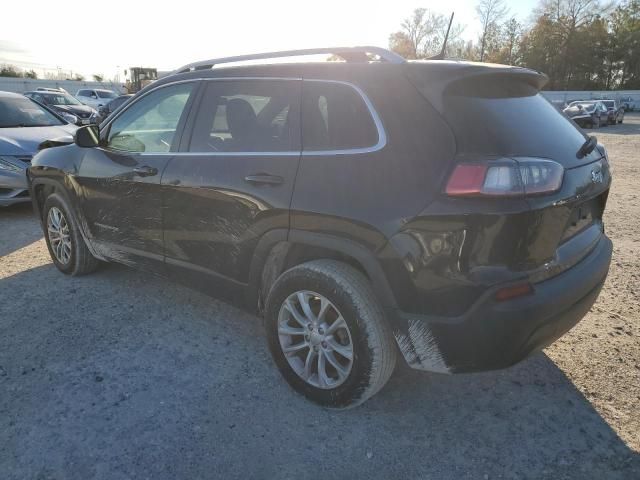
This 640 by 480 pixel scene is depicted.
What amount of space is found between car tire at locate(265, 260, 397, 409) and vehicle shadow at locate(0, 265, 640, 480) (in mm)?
166

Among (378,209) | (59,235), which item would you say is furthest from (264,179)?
(59,235)

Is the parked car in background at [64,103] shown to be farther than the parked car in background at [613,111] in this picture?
No

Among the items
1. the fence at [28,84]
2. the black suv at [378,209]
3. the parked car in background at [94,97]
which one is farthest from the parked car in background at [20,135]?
the fence at [28,84]

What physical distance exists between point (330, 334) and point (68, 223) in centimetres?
292

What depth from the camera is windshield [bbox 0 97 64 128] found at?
7621 mm

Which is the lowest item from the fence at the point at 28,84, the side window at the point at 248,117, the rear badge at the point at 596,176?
the fence at the point at 28,84

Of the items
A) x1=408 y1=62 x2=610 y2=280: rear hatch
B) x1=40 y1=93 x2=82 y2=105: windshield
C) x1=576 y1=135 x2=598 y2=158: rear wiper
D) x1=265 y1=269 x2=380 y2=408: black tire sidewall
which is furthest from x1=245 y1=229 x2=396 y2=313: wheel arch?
x1=40 y1=93 x2=82 y2=105: windshield

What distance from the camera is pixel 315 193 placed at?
248 centimetres

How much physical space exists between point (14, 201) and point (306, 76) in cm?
564

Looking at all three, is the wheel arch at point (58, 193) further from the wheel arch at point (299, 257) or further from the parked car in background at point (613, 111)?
the parked car in background at point (613, 111)

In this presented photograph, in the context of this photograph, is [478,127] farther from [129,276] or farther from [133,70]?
[133,70]

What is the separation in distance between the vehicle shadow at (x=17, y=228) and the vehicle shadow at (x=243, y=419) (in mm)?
2412

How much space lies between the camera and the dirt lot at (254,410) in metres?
2.27

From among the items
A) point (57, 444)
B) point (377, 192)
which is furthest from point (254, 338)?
point (377, 192)
